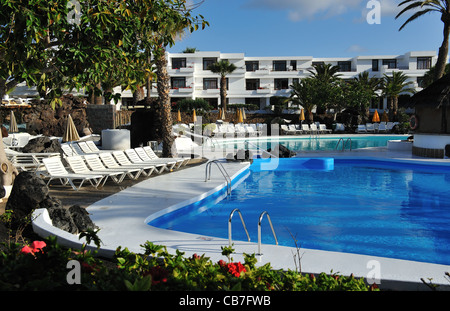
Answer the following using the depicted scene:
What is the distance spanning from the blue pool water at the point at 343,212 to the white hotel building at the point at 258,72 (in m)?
43.3

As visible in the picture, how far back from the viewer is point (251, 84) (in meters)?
61.5

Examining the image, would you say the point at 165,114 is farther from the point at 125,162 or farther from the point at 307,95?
the point at 307,95

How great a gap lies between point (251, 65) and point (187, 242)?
5800 cm

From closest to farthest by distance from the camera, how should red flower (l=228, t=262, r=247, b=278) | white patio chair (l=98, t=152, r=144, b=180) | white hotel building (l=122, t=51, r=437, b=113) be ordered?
red flower (l=228, t=262, r=247, b=278), white patio chair (l=98, t=152, r=144, b=180), white hotel building (l=122, t=51, r=437, b=113)

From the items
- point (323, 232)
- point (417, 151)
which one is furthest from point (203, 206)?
point (417, 151)

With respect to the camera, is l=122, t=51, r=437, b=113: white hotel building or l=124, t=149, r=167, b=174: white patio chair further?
l=122, t=51, r=437, b=113: white hotel building

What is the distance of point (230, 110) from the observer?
55812 millimetres

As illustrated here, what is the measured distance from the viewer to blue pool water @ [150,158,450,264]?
27.1 ft

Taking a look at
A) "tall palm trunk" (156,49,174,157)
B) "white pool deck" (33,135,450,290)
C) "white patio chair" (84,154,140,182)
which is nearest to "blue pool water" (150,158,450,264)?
"white pool deck" (33,135,450,290)

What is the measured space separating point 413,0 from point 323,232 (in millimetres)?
21902

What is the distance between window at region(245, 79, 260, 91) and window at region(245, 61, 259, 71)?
88.0 inches

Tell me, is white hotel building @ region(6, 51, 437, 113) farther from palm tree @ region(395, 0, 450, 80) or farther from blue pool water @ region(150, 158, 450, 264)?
blue pool water @ region(150, 158, 450, 264)

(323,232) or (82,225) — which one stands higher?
(82,225)
